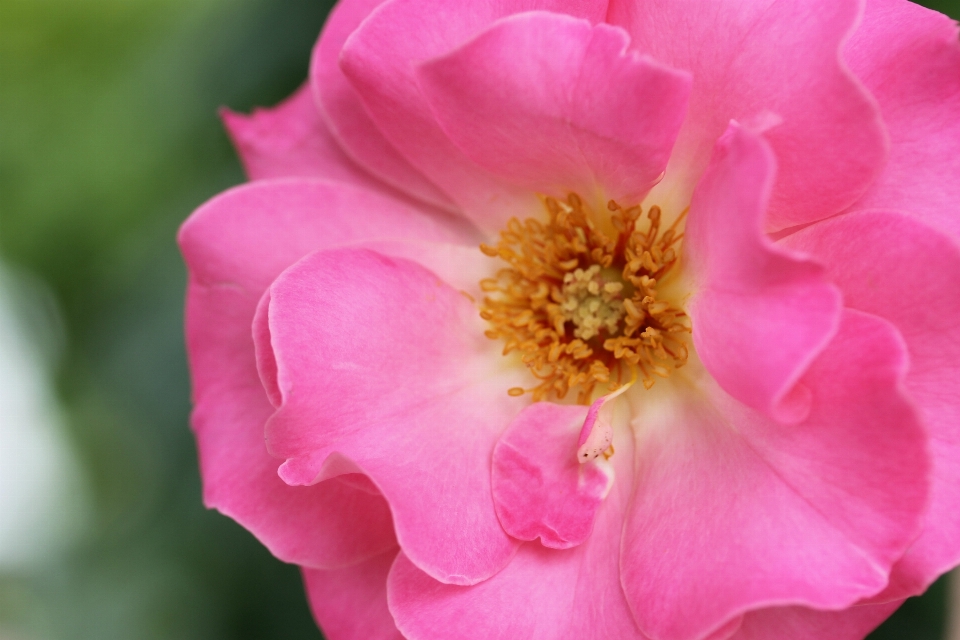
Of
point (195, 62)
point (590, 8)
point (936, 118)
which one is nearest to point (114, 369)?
point (195, 62)

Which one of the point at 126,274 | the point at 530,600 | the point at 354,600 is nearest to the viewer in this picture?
the point at 530,600

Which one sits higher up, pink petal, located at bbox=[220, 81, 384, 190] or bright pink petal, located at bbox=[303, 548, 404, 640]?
pink petal, located at bbox=[220, 81, 384, 190]

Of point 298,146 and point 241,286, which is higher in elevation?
point 298,146

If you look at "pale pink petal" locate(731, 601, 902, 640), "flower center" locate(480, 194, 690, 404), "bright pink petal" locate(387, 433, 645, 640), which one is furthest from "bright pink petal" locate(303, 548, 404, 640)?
"pale pink petal" locate(731, 601, 902, 640)

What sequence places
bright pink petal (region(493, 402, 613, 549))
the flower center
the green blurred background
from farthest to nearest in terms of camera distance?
the green blurred background
the flower center
bright pink petal (region(493, 402, 613, 549))

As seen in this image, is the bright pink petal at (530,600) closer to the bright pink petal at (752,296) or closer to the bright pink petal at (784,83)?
the bright pink petal at (752,296)

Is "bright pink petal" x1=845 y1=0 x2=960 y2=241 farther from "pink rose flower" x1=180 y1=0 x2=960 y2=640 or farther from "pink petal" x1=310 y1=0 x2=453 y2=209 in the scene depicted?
"pink petal" x1=310 y1=0 x2=453 y2=209

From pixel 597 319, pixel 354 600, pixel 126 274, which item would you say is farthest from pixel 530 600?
pixel 126 274

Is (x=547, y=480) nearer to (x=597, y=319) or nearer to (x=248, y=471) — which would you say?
(x=597, y=319)
